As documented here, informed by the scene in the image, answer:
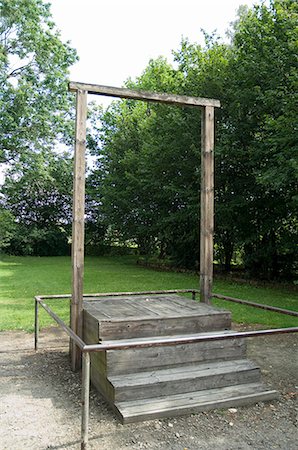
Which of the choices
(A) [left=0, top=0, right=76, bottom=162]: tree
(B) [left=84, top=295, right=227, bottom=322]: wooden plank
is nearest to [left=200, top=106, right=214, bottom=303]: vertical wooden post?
(B) [left=84, top=295, right=227, bottom=322]: wooden plank

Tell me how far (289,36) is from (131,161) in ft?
32.8

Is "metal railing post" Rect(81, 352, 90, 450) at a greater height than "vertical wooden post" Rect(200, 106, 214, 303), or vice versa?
"vertical wooden post" Rect(200, 106, 214, 303)

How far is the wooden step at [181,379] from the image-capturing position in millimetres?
3400

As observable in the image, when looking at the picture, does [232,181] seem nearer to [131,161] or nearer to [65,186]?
[131,161]

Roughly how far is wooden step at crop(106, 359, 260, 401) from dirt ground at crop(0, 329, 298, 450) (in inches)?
9.7

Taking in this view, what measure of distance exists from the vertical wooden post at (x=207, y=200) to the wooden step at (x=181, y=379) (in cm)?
129

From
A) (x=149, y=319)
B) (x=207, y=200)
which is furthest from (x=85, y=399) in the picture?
(x=207, y=200)

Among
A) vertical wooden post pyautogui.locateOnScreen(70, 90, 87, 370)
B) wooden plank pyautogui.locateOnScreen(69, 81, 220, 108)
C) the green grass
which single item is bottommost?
the green grass

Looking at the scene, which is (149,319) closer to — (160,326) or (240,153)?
(160,326)

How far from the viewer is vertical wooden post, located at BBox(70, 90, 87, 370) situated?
14.6 ft

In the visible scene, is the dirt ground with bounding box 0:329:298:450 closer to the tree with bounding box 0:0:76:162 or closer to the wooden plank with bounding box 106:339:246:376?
the wooden plank with bounding box 106:339:246:376

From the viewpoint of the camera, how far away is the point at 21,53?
22.0 metres

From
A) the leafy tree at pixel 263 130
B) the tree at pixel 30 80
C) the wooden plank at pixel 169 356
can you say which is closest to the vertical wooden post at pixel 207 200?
the wooden plank at pixel 169 356

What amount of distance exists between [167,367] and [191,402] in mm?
417
